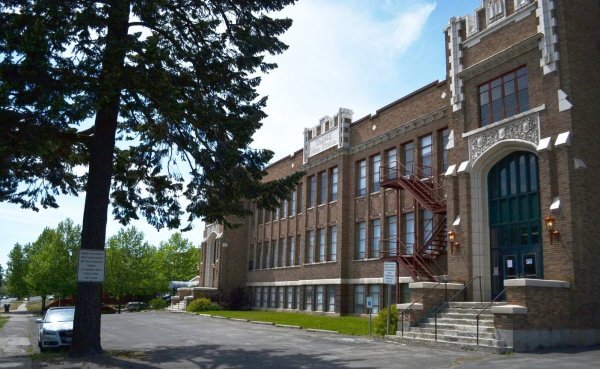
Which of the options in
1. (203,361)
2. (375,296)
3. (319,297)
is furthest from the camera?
(319,297)

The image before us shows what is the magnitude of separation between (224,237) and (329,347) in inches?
1307

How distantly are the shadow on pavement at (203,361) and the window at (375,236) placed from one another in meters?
16.2

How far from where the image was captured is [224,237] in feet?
166

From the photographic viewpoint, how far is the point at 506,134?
21.4 metres

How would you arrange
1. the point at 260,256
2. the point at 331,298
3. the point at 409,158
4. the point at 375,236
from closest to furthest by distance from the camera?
the point at 409,158 → the point at 375,236 → the point at 331,298 → the point at 260,256

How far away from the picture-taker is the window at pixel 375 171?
33.4 metres

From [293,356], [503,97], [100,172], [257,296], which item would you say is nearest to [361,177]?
[503,97]

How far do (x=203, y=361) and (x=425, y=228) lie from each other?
1614 cm

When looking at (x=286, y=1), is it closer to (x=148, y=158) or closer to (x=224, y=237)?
(x=148, y=158)

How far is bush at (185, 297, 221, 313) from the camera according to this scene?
45.5 m

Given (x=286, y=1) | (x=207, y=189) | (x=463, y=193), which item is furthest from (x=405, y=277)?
(x=286, y=1)

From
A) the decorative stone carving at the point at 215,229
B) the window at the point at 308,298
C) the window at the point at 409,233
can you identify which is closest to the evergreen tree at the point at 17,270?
the decorative stone carving at the point at 215,229

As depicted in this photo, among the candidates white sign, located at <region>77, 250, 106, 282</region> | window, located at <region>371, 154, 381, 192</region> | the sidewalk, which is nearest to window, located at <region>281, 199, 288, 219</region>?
window, located at <region>371, 154, 381, 192</region>

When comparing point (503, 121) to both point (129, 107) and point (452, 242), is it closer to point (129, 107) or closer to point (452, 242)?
point (452, 242)
